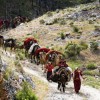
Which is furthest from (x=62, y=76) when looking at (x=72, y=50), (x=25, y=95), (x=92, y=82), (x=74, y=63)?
(x=72, y=50)

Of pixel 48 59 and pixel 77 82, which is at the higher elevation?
pixel 48 59

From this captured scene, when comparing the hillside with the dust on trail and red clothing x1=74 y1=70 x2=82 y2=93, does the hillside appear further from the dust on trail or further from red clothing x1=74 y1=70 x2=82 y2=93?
red clothing x1=74 y1=70 x2=82 y2=93

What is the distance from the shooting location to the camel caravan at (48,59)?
23092mm

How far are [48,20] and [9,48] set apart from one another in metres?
20.1

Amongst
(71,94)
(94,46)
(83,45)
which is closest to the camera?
(71,94)

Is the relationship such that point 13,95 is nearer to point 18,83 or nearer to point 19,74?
point 18,83

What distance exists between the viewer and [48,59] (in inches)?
1220

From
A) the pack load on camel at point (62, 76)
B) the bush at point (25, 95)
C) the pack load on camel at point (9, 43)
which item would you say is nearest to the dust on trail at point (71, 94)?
the pack load on camel at point (62, 76)

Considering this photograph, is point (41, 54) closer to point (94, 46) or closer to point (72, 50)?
point (72, 50)

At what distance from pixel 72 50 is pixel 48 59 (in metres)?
6.51

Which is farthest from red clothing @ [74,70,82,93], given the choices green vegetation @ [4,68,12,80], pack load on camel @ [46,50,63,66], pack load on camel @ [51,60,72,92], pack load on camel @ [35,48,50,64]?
pack load on camel @ [35,48,50,64]

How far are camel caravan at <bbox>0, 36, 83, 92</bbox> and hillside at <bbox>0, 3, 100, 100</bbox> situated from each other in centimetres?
61

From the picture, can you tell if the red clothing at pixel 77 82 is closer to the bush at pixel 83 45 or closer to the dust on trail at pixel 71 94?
the dust on trail at pixel 71 94

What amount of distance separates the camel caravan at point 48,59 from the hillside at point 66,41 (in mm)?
606
